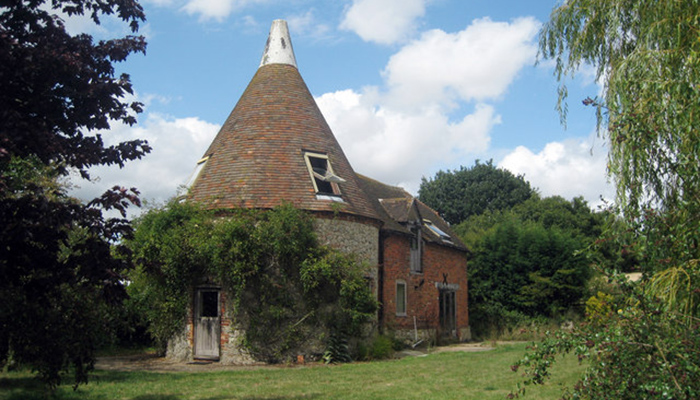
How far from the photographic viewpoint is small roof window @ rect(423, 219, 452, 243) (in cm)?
2501

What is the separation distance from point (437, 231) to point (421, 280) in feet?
12.1

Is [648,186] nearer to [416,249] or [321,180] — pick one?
[321,180]

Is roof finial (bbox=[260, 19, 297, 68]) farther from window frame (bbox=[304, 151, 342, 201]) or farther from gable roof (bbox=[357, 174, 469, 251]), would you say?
gable roof (bbox=[357, 174, 469, 251])

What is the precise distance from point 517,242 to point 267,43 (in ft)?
50.9

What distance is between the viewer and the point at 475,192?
48.4 meters

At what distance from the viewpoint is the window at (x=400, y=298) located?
68.5ft

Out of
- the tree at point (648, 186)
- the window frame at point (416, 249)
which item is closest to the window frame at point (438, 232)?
the window frame at point (416, 249)

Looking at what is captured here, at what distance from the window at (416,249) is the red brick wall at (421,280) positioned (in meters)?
0.23

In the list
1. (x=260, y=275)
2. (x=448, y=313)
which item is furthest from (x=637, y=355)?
(x=448, y=313)

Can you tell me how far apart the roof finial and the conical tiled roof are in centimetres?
4

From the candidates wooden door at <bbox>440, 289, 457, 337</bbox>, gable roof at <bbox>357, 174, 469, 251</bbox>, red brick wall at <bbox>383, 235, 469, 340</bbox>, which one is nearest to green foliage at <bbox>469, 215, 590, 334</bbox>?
red brick wall at <bbox>383, 235, 469, 340</bbox>

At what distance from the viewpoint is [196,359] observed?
54.7 ft

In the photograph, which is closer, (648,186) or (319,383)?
(648,186)

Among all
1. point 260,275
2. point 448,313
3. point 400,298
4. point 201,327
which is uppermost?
point 260,275
